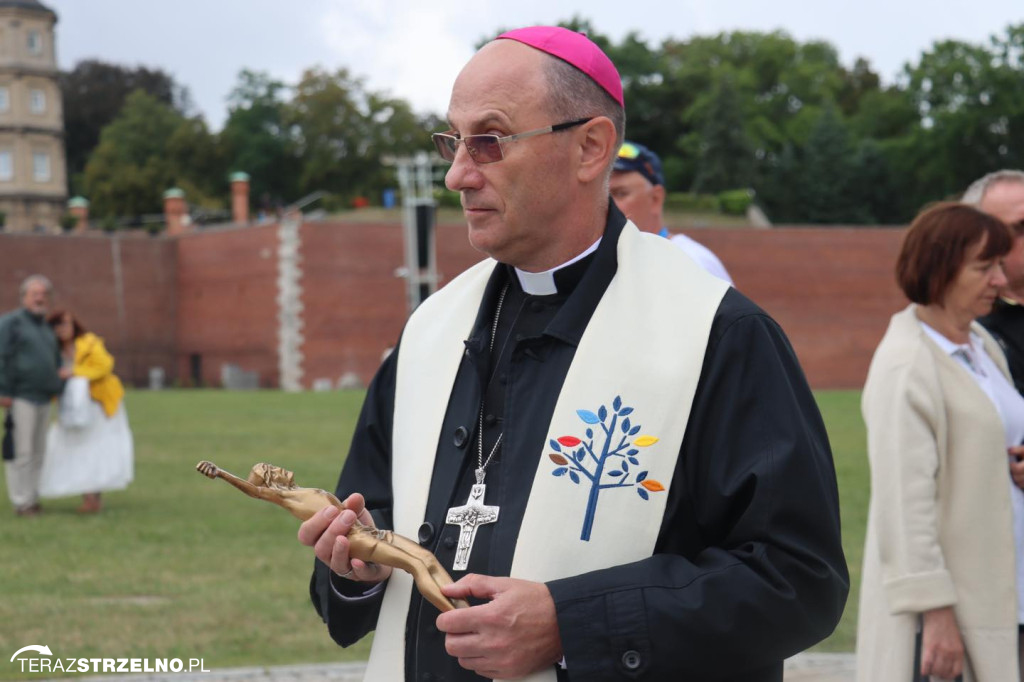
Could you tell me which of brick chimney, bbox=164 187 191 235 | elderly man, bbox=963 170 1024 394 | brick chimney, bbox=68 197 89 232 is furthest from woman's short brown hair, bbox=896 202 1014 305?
brick chimney, bbox=68 197 89 232

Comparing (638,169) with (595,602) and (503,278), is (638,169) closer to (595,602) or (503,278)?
(503,278)

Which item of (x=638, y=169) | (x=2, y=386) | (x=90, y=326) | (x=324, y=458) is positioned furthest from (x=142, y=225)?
(x=638, y=169)

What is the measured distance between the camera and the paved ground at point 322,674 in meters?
6.62

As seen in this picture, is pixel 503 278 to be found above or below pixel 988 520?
above

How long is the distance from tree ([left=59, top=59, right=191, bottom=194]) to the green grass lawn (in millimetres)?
68658

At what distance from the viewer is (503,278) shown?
9.93ft

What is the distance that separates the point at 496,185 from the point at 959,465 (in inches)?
73.7

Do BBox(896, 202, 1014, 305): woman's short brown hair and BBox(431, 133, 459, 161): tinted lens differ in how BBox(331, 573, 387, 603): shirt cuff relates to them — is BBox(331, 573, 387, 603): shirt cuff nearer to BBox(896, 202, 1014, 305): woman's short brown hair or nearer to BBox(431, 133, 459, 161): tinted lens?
BBox(431, 133, 459, 161): tinted lens

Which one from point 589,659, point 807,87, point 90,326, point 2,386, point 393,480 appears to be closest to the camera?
point 589,659

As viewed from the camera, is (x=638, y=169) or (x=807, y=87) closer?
(x=638, y=169)

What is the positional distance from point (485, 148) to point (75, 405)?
12272 millimetres

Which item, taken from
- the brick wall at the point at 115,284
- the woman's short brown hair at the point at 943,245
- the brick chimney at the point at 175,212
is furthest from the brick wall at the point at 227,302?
the woman's short brown hair at the point at 943,245

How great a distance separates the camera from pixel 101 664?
7.06 metres

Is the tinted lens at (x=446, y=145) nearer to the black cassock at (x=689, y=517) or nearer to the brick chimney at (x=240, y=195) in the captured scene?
the black cassock at (x=689, y=517)
